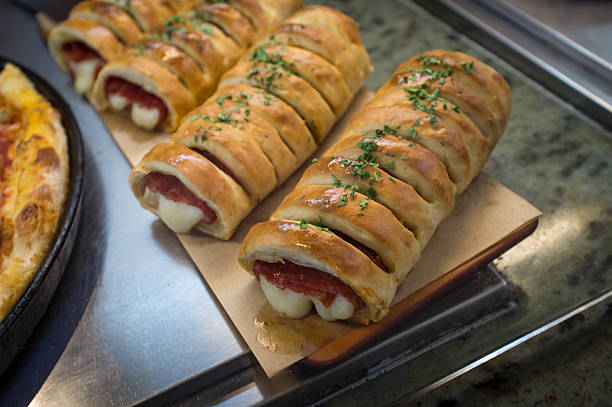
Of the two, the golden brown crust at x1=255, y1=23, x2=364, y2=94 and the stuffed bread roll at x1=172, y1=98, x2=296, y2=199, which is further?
the golden brown crust at x1=255, y1=23, x2=364, y2=94

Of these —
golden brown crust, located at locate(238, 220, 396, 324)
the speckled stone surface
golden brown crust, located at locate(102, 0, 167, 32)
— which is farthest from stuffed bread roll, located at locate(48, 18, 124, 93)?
golden brown crust, located at locate(238, 220, 396, 324)

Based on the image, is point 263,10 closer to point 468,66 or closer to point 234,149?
point 234,149

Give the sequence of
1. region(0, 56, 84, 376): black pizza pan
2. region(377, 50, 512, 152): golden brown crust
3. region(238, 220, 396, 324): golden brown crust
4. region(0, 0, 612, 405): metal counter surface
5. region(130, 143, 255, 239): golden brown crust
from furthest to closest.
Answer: region(377, 50, 512, 152): golden brown crust
region(130, 143, 255, 239): golden brown crust
region(0, 0, 612, 405): metal counter surface
region(0, 56, 84, 376): black pizza pan
region(238, 220, 396, 324): golden brown crust

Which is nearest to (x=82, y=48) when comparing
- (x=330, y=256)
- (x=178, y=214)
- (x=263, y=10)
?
(x=263, y=10)

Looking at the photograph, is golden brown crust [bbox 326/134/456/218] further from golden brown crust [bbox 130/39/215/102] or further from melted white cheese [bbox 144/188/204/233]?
golden brown crust [bbox 130/39/215/102]

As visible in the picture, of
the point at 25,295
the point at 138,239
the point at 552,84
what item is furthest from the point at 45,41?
the point at 552,84

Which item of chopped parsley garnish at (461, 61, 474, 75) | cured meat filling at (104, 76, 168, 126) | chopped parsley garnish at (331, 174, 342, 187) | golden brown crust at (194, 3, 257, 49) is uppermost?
chopped parsley garnish at (461, 61, 474, 75)

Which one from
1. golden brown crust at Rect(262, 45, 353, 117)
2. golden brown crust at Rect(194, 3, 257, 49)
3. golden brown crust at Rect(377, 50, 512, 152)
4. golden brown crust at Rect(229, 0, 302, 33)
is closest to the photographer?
golden brown crust at Rect(377, 50, 512, 152)

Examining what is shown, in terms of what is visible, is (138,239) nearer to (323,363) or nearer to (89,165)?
(89,165)
